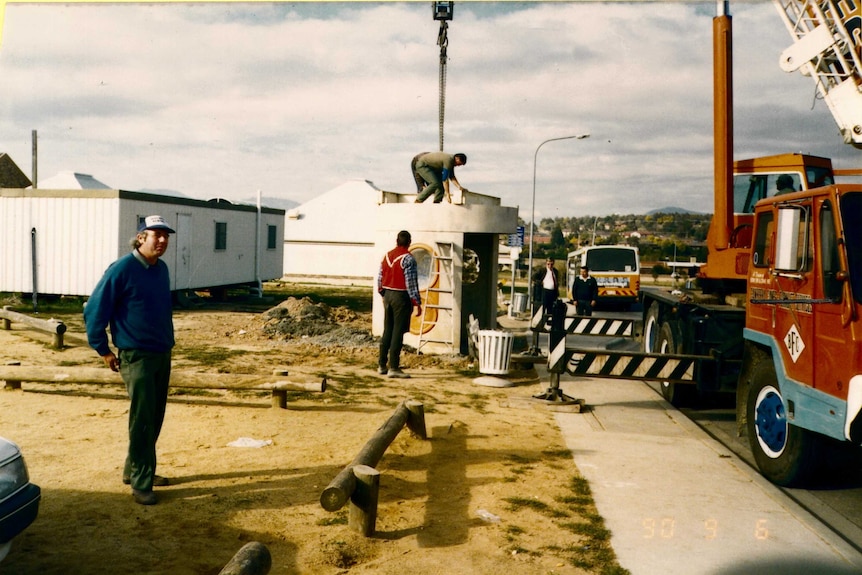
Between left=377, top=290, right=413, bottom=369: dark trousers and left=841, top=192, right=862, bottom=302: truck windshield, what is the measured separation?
646cm

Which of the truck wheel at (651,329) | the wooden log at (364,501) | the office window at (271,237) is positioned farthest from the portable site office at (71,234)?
the wooden log at (364,501)

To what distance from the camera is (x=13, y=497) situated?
3.84 meters

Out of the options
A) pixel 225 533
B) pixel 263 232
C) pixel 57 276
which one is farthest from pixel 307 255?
pixel 225 533

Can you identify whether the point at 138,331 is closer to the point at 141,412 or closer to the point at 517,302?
the point at 141,412

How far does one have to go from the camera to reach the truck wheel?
11.5 metres

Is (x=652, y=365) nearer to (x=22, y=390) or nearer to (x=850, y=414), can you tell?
(x=850, y=414)

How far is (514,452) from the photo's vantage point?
7.39m

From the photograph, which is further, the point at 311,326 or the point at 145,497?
the point at 311,326

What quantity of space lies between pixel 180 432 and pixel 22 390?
3.11 metres

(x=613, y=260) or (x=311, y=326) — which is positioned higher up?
(x=613, y=260)

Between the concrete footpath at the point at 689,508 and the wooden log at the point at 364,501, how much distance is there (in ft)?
5.51

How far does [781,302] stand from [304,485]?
4.14 m

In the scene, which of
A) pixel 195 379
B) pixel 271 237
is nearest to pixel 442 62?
pixel 271 237

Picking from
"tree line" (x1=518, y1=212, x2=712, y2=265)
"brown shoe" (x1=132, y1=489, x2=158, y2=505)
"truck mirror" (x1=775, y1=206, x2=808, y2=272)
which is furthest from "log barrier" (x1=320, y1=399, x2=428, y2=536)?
"tree line" (x1=518, y1=212, x2=712, y2=265)
